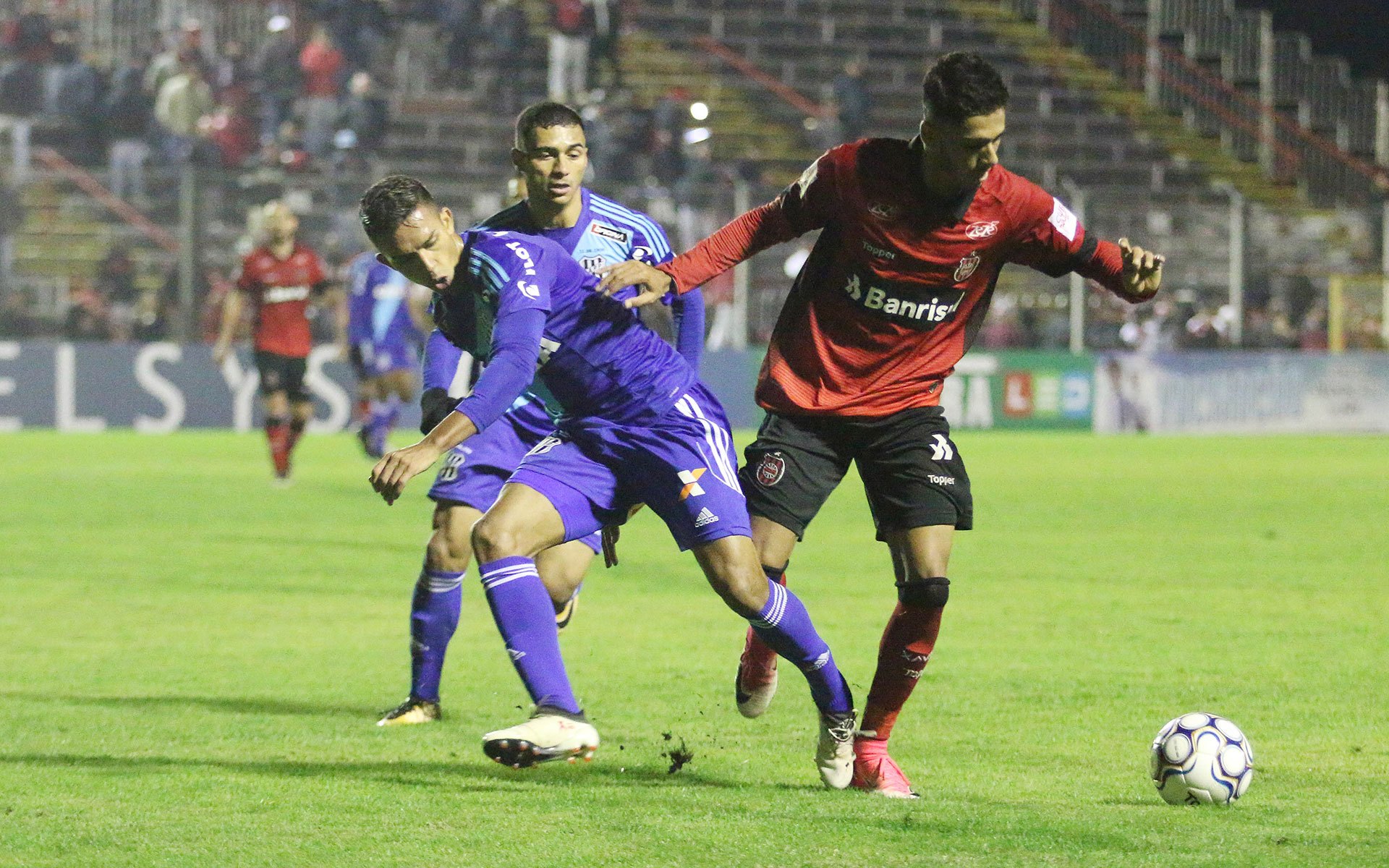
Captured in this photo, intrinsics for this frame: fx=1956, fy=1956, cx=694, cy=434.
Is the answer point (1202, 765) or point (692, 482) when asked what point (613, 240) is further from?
point (1202, 765)

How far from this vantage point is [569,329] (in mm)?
5105

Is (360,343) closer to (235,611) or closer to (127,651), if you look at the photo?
(235,611)

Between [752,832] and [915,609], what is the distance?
0.99 metres

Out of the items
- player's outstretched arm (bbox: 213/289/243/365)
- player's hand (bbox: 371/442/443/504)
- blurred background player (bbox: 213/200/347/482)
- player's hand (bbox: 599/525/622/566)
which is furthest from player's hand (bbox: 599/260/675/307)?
player's outstretched arm (bbox: 213/289/243/365)

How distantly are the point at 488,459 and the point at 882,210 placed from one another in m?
1.62

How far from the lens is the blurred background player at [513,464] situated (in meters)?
5.95

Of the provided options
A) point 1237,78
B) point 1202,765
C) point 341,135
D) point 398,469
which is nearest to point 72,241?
point 341,135

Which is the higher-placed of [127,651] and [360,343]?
[360,343]

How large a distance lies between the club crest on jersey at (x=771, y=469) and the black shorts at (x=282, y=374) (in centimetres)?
1128

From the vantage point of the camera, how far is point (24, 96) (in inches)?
1008

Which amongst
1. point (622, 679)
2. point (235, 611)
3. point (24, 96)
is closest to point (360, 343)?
point (235, 611)

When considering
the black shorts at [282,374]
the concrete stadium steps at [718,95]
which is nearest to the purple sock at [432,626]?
the black shorts at [282,374]

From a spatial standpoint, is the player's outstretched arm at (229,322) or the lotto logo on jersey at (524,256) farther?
the player's outstretched arm at (229,322)

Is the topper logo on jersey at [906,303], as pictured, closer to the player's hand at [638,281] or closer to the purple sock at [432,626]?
the player's hand at [638,281]
